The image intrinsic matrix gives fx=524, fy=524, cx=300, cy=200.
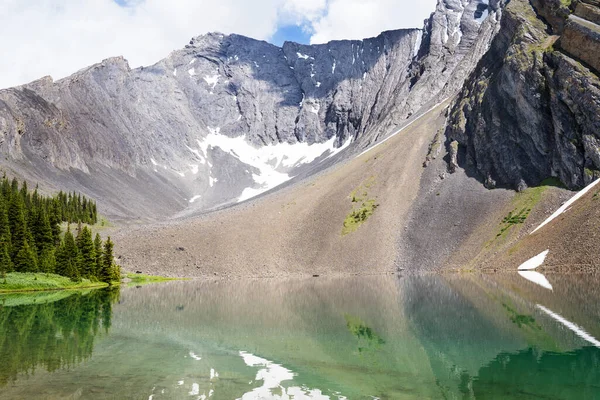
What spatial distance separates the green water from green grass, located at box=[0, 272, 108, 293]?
23.2m

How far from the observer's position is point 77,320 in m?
32.4

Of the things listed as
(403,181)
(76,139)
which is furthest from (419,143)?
(76,139)

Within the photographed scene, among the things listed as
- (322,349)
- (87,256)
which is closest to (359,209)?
(87,256)

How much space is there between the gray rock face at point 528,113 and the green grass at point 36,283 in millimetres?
61868

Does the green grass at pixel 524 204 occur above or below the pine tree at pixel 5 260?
above

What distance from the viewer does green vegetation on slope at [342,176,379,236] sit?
84562 mm

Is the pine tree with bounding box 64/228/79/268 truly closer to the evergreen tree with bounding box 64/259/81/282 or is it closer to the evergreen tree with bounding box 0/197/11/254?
the evergreen tree with bounding box 64/259/81/282

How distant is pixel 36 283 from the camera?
61.9m

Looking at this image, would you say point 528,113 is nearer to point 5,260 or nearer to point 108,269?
point 108,269

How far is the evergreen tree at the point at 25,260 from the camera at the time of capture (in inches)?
2547

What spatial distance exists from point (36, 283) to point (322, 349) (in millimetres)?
51111

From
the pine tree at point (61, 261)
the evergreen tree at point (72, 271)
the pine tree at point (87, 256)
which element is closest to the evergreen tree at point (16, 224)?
the pine tree at point (61, 261)

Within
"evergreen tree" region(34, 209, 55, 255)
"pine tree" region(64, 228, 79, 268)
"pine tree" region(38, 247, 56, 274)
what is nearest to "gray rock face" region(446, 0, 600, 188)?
"pine tree" region(64, 228, 79, 268)

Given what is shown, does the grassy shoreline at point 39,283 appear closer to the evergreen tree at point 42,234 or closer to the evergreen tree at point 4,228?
the evergreen tree at point 4,228
